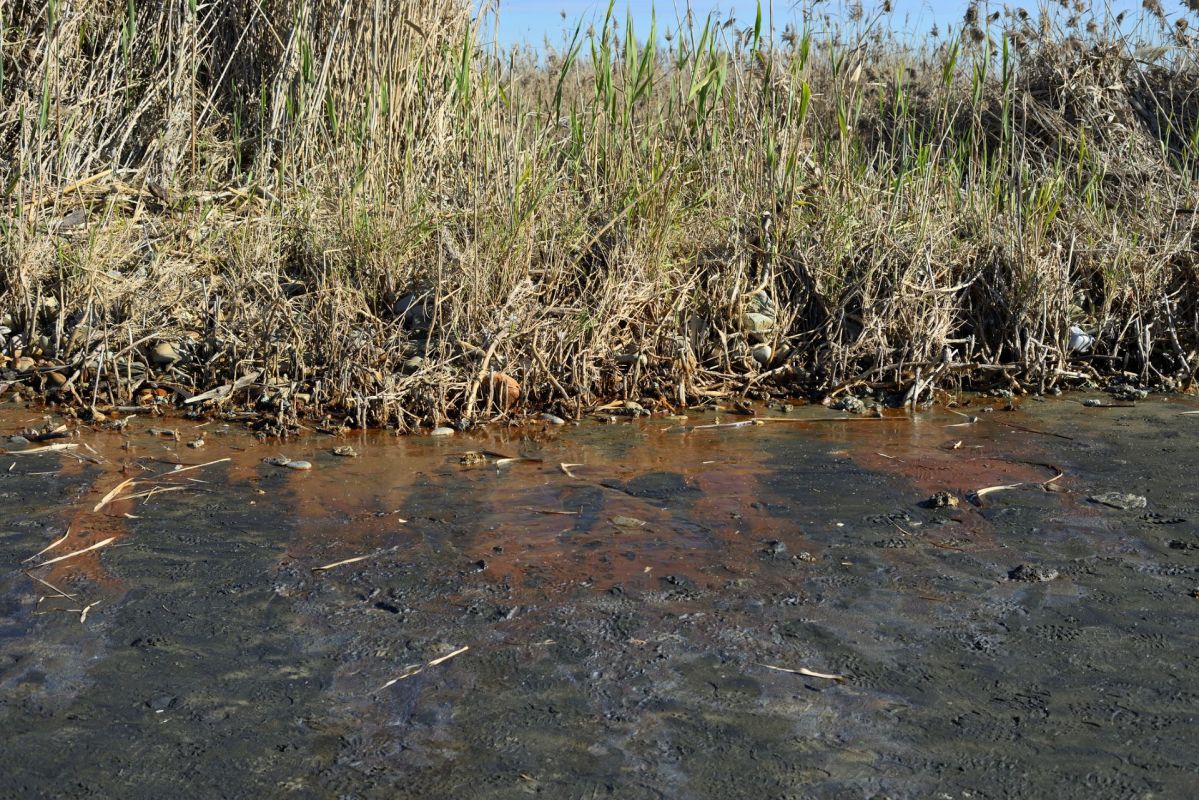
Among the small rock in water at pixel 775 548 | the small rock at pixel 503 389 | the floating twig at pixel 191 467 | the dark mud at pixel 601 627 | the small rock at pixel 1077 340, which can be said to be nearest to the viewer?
the dark mud at pixel 601 627

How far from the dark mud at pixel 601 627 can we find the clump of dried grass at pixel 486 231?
750 mm

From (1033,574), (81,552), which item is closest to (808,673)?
(1033,574)

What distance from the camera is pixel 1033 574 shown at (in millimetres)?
3096

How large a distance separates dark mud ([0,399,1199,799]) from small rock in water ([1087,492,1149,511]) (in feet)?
0.15

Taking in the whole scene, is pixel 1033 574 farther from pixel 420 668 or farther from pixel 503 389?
pixel 503 389

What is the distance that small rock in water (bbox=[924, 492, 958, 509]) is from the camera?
3.67 meters

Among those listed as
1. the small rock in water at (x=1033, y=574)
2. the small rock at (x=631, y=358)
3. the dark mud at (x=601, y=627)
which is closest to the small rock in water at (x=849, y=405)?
the dark mud at (x=601, y=627)

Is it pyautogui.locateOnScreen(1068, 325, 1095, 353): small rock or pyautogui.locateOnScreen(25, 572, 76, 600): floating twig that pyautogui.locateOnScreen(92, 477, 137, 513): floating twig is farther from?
pyautogui.locateOnScreen(1068, 325, 1095, 353): small rock

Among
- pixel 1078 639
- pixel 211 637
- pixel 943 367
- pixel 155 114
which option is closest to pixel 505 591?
pixel 211 637

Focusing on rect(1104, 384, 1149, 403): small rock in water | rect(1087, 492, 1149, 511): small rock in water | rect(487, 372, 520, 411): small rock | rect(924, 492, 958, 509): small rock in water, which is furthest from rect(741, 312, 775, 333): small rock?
rect(1087, 492, 1149, 511): small rock in water

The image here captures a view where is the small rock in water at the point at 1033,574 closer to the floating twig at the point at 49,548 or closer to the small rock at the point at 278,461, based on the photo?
the small rock at the point at 278,461

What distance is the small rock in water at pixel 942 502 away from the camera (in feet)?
12.0

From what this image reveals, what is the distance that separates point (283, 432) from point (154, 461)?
51 cm

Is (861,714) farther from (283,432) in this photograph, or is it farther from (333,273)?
(333,273)
